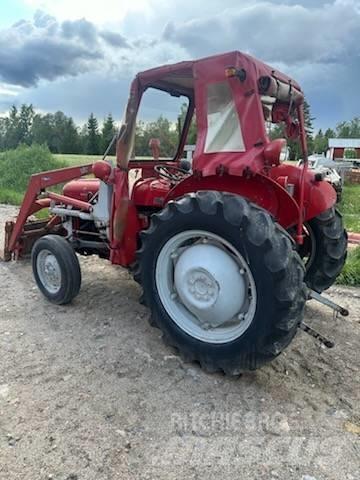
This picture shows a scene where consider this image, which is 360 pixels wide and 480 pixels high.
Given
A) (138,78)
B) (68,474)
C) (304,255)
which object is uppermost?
(138,78)

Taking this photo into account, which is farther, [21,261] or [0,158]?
[0,158]

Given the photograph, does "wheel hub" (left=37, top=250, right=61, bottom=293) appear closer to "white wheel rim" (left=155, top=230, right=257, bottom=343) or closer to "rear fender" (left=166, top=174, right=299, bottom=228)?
"white wheel rim" (left=155, top=230, right=257, bottom=343)

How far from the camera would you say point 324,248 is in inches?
163

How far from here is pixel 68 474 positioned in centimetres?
229

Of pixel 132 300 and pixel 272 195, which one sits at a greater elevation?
pixel 272 195

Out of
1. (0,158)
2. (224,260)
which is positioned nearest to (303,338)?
(224,260)

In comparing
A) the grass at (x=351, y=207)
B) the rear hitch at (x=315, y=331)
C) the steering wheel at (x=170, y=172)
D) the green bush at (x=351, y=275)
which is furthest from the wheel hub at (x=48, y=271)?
the grass at (x=351, y=207)

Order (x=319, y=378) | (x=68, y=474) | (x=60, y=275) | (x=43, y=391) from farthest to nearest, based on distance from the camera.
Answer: (x=60, y=275) → (x=319, y=378) → (x=43, y=391) → (x=68, y=474)

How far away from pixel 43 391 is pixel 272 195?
2.17 m

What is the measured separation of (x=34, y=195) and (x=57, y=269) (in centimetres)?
104

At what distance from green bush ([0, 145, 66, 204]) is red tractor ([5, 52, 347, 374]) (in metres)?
10.2

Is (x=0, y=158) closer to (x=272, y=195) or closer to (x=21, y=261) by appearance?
(x=21, y=261)

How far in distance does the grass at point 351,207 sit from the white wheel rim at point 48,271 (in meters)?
6.00

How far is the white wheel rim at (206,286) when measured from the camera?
9.98ft
